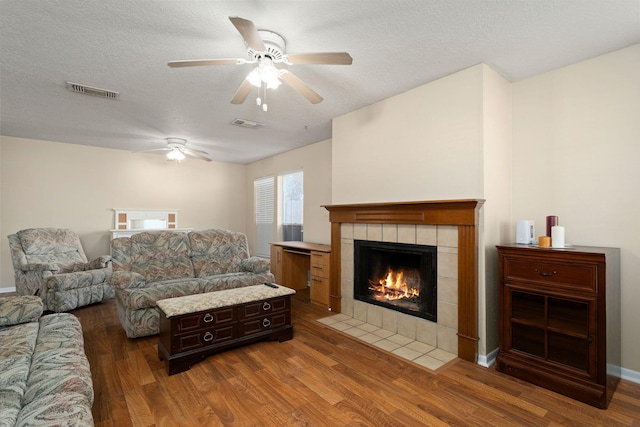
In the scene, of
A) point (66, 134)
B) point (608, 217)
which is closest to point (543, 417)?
point (608, 217)

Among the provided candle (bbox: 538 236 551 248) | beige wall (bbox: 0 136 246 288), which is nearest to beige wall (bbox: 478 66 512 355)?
candle (bbox: 538 236 551 248)

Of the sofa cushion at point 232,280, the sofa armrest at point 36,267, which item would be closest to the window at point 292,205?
the sofa cushion at point 232,280

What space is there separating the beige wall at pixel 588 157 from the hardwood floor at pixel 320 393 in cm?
104

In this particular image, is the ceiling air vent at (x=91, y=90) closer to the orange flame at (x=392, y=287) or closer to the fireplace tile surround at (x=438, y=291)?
the fireplace tile surround at (x=438, y=291)

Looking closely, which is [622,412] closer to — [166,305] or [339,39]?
[339,39]

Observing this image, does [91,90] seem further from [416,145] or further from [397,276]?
[397,276]

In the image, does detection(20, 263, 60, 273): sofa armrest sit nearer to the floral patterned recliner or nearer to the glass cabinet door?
the floral patterned recliner

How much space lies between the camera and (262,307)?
3.02 metres

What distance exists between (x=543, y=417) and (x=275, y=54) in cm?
306

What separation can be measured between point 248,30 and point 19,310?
104 inches

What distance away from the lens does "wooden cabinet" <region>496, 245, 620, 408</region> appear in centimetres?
208

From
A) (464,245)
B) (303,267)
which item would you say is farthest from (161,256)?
(464,245)

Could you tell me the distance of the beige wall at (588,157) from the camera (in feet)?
7.81

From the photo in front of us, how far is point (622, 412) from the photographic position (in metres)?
1.99
